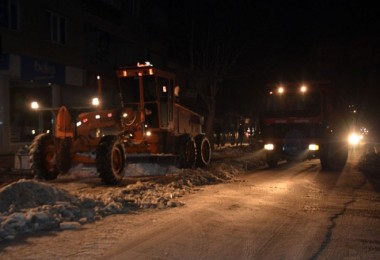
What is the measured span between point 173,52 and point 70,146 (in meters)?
26.4

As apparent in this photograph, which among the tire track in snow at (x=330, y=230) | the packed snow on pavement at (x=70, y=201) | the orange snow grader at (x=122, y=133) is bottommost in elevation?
the tire track in snow at (x=330, y=230)

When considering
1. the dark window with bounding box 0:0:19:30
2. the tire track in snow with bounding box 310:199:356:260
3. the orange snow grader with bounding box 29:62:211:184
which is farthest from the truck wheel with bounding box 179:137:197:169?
the dark window with bounding box 0:0:19:30

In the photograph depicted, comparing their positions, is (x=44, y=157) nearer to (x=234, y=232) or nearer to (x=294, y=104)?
(x=234, y=232)

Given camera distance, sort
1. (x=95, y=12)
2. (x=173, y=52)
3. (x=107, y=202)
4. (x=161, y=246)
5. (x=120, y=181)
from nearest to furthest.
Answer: (x=161, y=246)
(x=107, y=202)
(x=120, y=181)
(x=95, y=12)
(x=173, y=52)

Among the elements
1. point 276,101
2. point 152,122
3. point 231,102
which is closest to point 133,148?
point 152,122

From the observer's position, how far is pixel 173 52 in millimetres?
40125

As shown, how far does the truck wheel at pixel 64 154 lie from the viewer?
14.5m

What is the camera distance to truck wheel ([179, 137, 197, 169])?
55.7ft

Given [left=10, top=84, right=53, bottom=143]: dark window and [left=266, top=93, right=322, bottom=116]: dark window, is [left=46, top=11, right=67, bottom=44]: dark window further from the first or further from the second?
[left=266, top=93, right=322, bottom=116]: dark window

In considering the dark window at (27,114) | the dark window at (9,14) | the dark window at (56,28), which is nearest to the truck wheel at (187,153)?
the dark window at (27,114)

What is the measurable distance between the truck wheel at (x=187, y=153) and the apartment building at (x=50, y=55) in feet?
9.29

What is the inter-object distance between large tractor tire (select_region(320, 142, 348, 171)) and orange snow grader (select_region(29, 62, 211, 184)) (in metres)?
5.20

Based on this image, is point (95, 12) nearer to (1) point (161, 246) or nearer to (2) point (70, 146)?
(2) point (70, 146)

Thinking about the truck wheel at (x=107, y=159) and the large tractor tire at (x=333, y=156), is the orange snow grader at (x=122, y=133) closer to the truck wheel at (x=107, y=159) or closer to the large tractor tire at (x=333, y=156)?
the truck wheel at (x=107, y=159)
